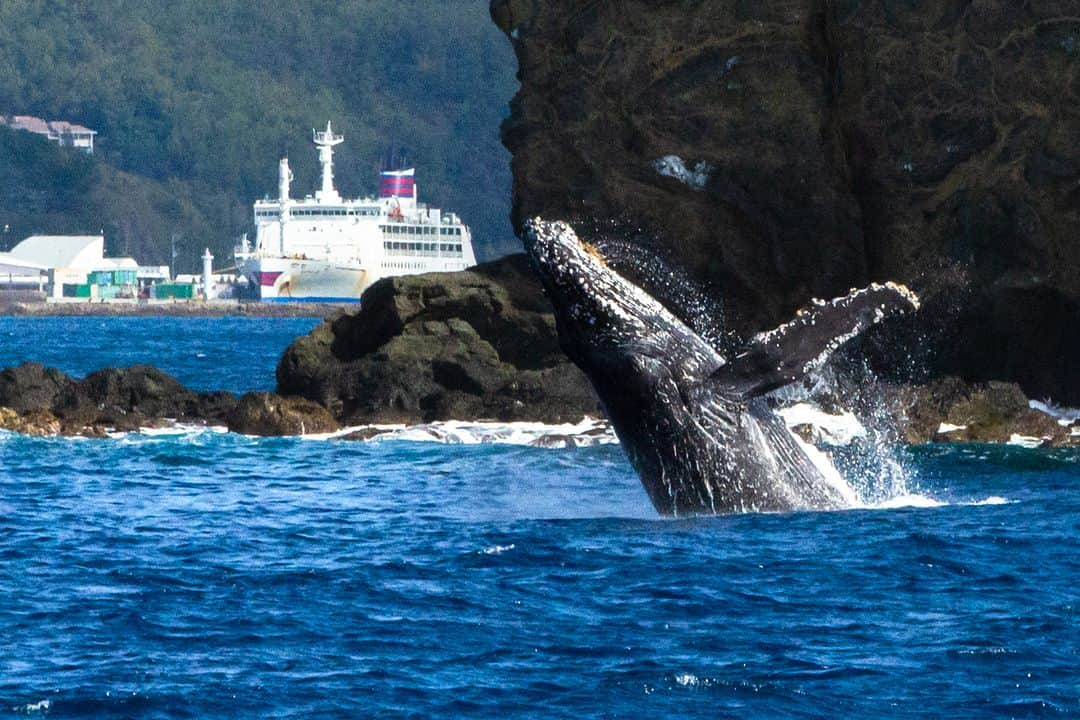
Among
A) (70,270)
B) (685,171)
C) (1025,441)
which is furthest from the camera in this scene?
(70,270)

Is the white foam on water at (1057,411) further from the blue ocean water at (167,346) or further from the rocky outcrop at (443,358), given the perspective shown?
the blue ocean water at (167,346)

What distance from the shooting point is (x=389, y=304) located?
34.5 metres

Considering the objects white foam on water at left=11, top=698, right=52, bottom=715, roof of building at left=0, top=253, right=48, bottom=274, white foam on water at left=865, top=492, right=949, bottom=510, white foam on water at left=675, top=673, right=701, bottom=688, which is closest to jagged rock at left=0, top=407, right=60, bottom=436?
white foam on water at left=865, top=492, right=949, bottom=510

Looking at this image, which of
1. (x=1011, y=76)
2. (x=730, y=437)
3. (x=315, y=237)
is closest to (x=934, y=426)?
(x=1011, y=76)

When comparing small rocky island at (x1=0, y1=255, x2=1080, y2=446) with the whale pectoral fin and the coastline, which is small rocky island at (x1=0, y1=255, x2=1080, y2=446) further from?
the coastline

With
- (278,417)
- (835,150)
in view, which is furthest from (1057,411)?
(278,417)

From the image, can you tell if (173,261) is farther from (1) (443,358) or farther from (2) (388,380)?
(2) (388,380)

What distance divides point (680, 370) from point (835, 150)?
18141 millimetres

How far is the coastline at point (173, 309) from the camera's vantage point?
148125 mm

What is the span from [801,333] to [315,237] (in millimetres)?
139823

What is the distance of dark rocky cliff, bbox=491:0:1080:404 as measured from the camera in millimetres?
30812

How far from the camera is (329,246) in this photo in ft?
495

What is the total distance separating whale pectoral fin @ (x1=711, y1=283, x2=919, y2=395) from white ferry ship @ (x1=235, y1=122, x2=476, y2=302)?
5240 inches

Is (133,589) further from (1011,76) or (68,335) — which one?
(68,335)
